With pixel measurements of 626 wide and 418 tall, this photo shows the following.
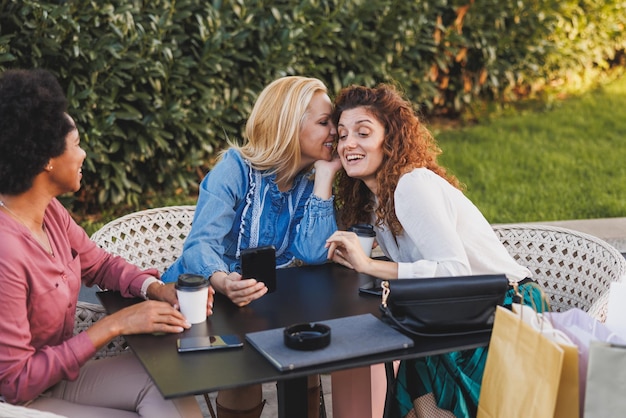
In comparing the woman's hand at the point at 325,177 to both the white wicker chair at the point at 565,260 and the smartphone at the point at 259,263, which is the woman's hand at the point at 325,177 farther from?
the white wicker chair at the point at 565,260

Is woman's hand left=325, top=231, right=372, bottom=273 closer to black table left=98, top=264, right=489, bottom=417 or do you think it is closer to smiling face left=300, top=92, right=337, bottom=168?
black table left=98, top=264, right=489, bottom=417

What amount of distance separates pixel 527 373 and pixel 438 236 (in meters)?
0.71

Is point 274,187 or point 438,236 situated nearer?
point 438,236

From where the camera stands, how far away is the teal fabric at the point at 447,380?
2.79 meters

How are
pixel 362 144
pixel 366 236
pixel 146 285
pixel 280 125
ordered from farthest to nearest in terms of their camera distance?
pixel 280 125 → pixel 362 144 → pixel 366 236 → pixel 146 285

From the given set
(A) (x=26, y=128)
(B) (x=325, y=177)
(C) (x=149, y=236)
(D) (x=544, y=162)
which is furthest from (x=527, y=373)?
(D) (x=544, y=162)

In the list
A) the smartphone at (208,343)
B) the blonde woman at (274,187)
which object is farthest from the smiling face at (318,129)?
the smartphone at (208,343)

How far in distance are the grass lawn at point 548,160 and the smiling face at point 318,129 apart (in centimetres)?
256

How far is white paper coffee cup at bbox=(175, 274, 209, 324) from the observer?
2588 millimetres

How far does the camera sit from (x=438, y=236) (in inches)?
114

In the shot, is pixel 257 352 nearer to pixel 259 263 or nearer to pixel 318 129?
pixel 259 263

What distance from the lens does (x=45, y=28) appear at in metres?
4.82

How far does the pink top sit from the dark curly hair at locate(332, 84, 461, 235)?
1091 millimetres

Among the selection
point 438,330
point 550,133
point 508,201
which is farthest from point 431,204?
point 550,133
